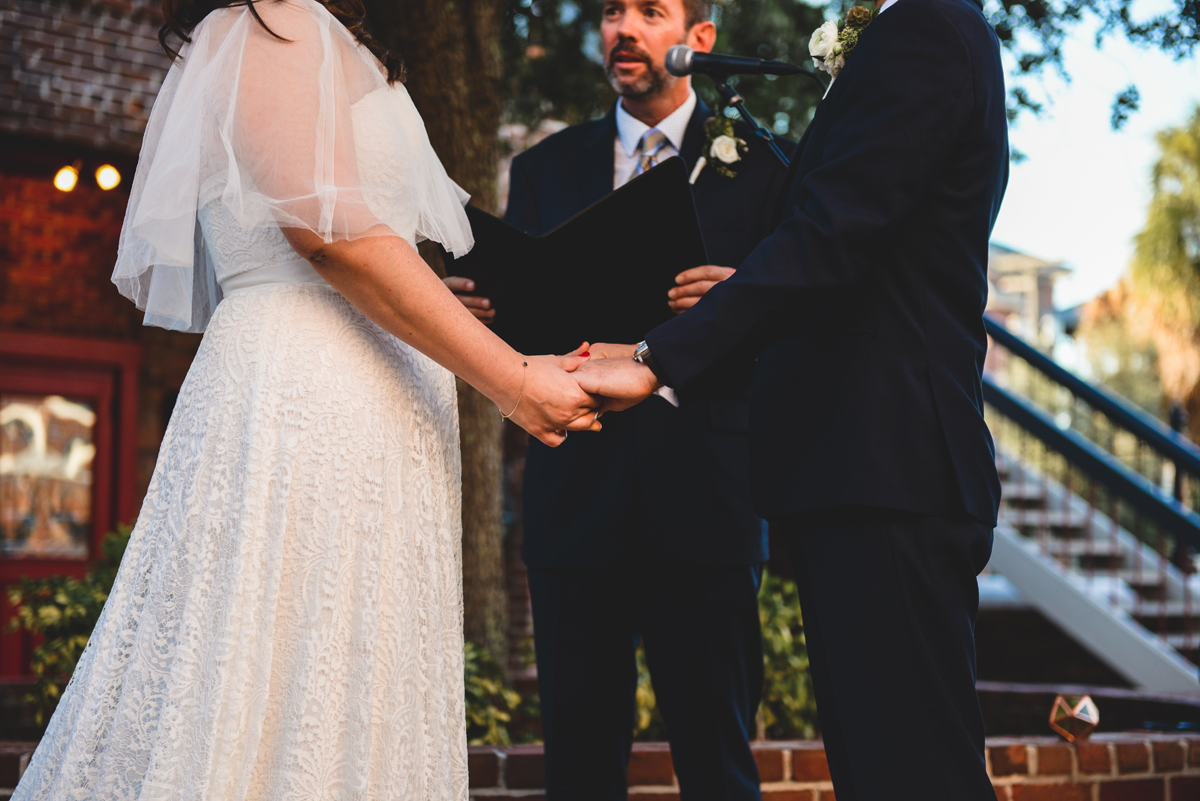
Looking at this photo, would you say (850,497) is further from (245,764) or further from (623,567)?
(245,764)

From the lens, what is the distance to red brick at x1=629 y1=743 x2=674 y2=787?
2.82 m

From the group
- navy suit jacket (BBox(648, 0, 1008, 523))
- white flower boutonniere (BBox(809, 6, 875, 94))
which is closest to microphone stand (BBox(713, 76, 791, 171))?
white flower boutonniere (BBox(809, 6, 875, 94))

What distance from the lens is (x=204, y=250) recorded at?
200cm

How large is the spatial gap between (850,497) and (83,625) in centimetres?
325

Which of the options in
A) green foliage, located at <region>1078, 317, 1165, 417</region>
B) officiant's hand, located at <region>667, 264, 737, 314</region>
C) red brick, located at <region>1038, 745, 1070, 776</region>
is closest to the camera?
officiant's hand, located at <region>667, 264, 737, 314</region>

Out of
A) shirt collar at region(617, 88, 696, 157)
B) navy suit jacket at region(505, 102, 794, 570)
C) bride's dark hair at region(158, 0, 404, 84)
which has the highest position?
shirt collar at region(617, 88, 696, 157)

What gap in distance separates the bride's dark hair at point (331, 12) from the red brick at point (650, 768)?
1995 mm

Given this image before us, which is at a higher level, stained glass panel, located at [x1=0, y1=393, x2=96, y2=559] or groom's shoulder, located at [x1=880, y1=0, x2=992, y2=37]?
stained glass panel, located at [x1=0, y1=393, x2=96, y2=559]

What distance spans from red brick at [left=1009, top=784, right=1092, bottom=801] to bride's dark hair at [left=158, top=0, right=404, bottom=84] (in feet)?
8.78

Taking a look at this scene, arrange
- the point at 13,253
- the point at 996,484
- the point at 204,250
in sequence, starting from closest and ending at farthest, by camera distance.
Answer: the point at 996,484 → the point at 204,250 → the point at 13,253

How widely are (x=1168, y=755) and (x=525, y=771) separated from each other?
81.4 inches

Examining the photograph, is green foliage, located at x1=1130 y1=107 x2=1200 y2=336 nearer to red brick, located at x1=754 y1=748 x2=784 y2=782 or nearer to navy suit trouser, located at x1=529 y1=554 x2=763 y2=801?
red brick, located at x1=754 y1=748 x2=784 y2=782

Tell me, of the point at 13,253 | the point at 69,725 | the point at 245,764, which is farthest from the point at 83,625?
the point at 13,253

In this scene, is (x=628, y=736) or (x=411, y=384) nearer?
(x=411, y=384)
